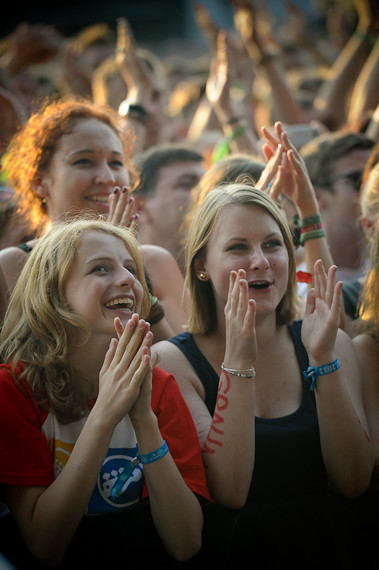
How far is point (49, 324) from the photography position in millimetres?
1721

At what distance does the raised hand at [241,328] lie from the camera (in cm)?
169

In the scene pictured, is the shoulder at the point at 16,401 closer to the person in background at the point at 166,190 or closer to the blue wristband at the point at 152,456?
the blue wristband at the point at 152,456

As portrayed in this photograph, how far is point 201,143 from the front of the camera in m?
4.34

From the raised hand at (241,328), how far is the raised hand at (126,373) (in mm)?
269

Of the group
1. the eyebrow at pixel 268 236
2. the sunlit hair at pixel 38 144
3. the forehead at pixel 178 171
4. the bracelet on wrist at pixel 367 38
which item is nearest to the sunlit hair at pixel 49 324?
the eyebrow at pixel 268 236

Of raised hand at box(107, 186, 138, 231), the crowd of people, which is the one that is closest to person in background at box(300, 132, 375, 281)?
the crowd of people

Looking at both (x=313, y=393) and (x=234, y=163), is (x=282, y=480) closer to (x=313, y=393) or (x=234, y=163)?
(x=313, y=393)

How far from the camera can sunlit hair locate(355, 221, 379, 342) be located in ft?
7.16

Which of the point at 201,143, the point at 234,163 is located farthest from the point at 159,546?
the point at 201,143

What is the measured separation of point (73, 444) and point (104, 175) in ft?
4.06

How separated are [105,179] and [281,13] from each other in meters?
13.0

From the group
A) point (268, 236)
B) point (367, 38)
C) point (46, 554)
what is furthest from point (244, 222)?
point (367, 38)

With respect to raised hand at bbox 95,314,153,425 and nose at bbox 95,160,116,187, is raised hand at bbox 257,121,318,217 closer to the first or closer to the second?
nose at bbox 95,160,116,187

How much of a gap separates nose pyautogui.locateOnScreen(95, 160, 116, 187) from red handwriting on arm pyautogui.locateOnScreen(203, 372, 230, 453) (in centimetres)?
111
